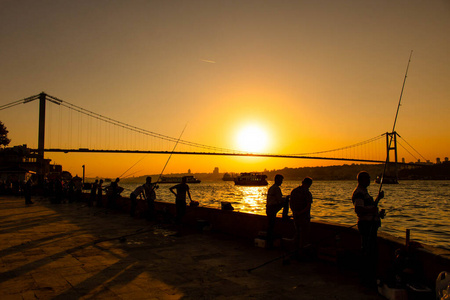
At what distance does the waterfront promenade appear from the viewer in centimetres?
488

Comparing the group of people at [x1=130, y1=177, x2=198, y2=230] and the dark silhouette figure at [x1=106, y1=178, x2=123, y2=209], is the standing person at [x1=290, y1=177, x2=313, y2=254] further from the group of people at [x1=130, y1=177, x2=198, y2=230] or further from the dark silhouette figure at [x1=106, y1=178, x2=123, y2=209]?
the dark silhouette figure at [x1=106, y1=178, x2=123, y2=209]

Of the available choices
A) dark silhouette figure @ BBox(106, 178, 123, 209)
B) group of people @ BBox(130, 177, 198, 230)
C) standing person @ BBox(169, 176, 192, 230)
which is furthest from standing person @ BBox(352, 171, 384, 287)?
dark silhouette figure @ BBox(106, 178, 123, 209)

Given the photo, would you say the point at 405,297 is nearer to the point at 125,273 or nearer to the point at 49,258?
the point at 125,273

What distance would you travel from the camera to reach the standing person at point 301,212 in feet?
21.7

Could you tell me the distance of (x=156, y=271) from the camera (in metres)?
5.96

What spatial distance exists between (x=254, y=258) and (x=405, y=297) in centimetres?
297

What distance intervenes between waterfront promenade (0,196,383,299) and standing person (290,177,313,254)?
1.42 feet

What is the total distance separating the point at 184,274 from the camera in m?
5.79

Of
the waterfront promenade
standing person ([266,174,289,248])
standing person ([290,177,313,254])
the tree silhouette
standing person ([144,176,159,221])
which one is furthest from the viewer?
the tree silhouette

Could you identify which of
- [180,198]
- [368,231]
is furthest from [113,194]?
[368,231]

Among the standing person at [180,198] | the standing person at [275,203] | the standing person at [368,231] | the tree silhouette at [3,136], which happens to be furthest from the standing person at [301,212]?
the tree silhouette at [3,136]

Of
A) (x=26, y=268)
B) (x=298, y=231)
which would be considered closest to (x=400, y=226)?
(x=298, y=231)

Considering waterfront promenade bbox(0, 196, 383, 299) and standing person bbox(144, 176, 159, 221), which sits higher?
standing person bbox(144, 176, 159, 221)

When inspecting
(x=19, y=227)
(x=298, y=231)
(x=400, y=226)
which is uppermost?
(x=298, y=231)
